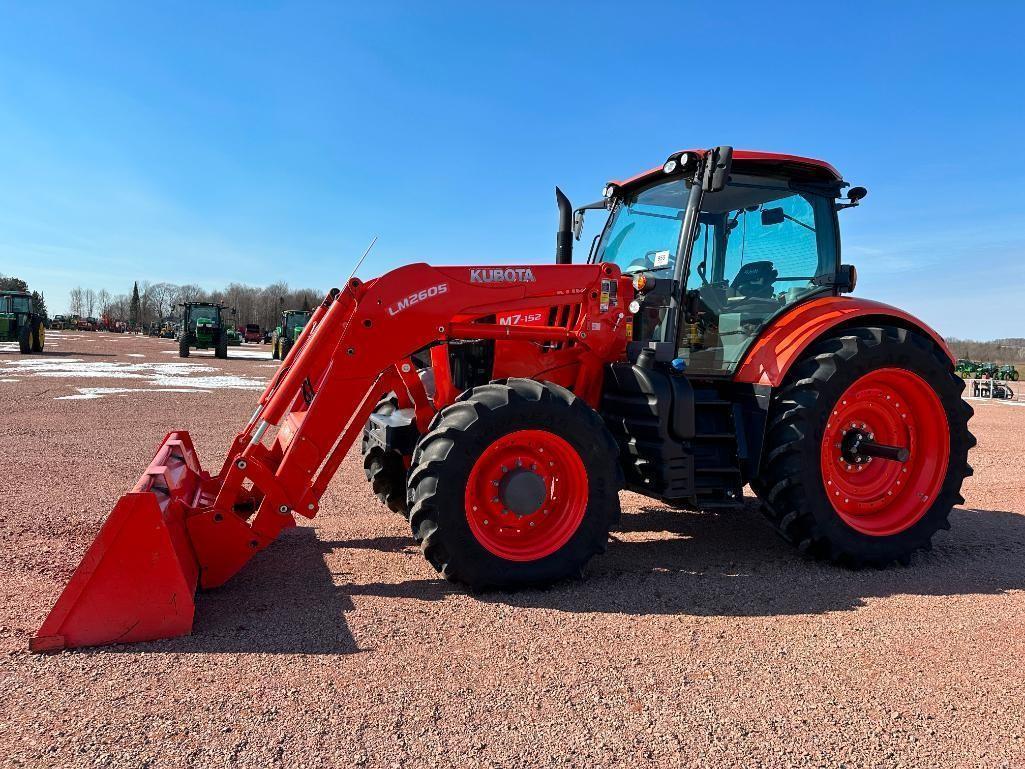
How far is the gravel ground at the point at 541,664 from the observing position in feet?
A: 8.37

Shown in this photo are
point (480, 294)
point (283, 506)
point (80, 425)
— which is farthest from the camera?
point (80, 425)

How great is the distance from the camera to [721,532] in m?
5.69

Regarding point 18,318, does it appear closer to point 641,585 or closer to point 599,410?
point 599,410

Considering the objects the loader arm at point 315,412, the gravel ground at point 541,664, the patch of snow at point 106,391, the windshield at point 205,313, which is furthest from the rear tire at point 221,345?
the loader arm at point 315,412

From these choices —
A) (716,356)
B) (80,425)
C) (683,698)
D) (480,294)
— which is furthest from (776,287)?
(80,425)

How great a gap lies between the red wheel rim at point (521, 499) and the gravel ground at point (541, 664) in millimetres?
323

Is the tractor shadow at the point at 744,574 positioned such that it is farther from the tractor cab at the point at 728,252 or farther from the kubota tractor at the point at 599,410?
the tractor cab at the point at 728,252

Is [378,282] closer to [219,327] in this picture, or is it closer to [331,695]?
[331,695]

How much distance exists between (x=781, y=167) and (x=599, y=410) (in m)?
2.33

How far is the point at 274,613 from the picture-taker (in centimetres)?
366

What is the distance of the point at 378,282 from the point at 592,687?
2.57 m

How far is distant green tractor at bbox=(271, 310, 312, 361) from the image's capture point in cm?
3206

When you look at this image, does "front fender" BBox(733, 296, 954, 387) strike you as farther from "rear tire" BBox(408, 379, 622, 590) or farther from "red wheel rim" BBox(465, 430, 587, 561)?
"red wheel rim" BBox(465, 430, 587, 561)

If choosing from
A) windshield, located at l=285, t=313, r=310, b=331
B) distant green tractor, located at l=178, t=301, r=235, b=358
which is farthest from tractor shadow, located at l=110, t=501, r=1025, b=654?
windshield, located at l=285, t=313, r=310, b=331
